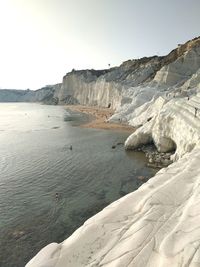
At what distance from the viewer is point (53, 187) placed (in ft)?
86.3

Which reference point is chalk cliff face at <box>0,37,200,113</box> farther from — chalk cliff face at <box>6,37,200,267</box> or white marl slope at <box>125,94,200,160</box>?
chalk cliff face at <box>6,37,200,267</box>

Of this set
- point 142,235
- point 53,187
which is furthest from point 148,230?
point 53,187

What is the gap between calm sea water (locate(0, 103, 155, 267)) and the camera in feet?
58.3

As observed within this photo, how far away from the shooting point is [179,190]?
14.7 metres

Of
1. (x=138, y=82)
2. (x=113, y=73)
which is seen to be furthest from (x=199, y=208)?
(x=113, y=73)

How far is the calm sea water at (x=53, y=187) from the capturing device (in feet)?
58.3

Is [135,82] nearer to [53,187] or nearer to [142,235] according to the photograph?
[53,187]

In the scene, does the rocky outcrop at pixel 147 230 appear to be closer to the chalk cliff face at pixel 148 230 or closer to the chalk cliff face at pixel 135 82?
the chalk cliff face at pixel 148 230

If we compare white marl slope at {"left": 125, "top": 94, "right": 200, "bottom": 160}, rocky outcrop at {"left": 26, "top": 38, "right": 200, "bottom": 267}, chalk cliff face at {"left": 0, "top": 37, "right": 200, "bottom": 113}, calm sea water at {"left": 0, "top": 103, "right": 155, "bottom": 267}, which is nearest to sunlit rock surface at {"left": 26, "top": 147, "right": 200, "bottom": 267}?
rocky outcrop at {"left": 26, "top": 38, "right": 200, "bottom": 267}

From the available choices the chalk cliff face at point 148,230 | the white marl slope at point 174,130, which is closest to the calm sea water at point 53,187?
the white marl slope at point 174,130

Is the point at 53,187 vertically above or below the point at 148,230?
below

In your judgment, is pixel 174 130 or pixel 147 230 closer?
pixel 147 230

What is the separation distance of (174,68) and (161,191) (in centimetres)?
6374

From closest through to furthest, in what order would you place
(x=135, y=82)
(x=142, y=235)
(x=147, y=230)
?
(x=142, y=235) < (x=147, y=230) < (x=135, y=82)
